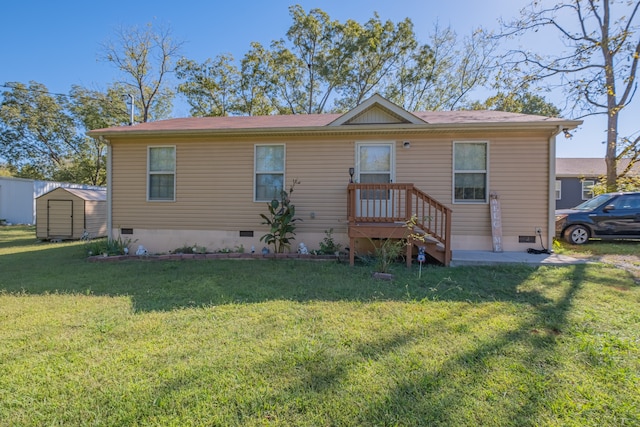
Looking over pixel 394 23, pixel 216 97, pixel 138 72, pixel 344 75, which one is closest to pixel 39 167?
pixel 138 72

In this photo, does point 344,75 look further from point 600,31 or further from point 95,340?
point 95,340

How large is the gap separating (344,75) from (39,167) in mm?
26364

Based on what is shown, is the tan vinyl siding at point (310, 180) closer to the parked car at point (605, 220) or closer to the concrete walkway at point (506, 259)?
the concrete walkway at point (506, 259)

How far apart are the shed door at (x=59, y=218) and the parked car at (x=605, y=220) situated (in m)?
16.0

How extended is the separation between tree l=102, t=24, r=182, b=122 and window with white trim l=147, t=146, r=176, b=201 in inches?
613

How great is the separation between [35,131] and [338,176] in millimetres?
28765

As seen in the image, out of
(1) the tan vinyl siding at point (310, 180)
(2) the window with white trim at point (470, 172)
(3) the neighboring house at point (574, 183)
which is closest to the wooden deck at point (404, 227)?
(1) the tan vinyl siding at point (310, 180)

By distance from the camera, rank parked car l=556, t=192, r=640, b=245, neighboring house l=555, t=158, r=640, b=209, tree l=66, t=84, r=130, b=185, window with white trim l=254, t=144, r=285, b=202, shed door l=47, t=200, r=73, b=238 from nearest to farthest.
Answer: window with white trim l=254, t=144, r=285, b=202 < parked car l=556, t=192, r=640, b=245 < shed door l=47, t=200, r=73, b=238 < neighboring house l=555, t=158, r=640, b=209 < tree l=66, t=84, r=130, b=185

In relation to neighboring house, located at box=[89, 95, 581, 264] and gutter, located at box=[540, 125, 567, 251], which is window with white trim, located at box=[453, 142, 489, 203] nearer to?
neighboring house, located at box=[89, 95, 581, 264]

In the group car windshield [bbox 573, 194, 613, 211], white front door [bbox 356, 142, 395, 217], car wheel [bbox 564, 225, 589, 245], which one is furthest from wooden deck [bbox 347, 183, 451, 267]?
car windshield [bbox 573, 194, 613, 211]

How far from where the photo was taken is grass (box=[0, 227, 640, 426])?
1.72 m

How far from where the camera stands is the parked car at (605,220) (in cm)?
736

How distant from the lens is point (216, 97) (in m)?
18.9

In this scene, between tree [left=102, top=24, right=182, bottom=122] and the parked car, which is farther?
tree [left=102, top=24, right=182, bottom=122]
